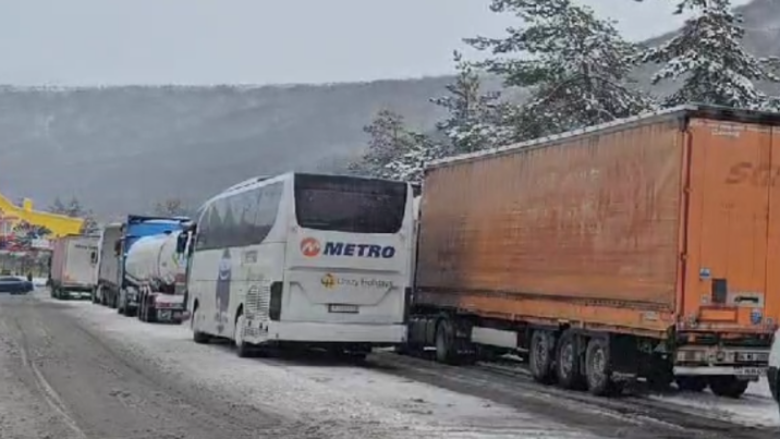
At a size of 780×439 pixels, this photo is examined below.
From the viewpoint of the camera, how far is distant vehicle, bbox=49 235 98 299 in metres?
60.6

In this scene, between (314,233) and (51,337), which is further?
(51,337)

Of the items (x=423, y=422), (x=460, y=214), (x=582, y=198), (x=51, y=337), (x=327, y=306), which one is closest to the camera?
(x=423, y=422)

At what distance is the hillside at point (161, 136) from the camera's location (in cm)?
15812

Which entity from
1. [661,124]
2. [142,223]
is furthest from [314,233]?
[142,223]

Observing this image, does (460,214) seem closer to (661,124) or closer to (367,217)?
(367,217)

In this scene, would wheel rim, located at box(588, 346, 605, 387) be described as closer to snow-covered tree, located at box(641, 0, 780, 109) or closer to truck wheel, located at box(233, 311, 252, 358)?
truck wheel, located at box(233, 311, 252, 358)

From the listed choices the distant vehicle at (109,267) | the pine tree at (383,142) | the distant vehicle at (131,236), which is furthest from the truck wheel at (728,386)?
the pine tree at (383,142)

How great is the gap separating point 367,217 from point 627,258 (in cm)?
577

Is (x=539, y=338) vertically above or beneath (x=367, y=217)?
beneath

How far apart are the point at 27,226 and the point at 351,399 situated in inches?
2789

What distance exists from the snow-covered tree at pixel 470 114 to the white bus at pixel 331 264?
2137 cm

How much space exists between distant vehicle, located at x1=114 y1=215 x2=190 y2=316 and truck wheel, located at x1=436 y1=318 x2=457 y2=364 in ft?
70.3

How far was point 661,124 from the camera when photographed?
14398 millimetres

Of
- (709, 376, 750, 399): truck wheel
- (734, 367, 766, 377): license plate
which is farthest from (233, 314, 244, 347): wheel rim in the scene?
(734, 367, 766, 377): license plate
